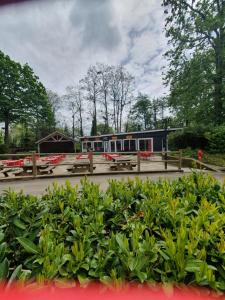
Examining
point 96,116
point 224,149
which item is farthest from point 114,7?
point 96,116

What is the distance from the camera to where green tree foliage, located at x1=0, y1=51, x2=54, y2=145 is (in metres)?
29.4

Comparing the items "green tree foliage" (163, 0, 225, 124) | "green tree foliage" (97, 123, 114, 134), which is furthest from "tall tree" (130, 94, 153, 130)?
"green tree foliage" (163, 0, 225, 124)

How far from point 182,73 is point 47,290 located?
1642 centimetres

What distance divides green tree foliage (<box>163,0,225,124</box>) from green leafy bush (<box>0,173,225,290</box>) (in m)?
13.9

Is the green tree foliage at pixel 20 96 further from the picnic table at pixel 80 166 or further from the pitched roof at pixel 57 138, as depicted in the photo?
the picnic table at pixel 80 166

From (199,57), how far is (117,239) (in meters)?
15.7

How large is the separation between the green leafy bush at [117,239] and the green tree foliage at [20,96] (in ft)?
97.9

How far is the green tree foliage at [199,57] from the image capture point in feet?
47.7

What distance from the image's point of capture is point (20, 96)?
30297 mm

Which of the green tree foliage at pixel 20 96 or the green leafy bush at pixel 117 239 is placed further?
the green tree foliage at pixel 20 96

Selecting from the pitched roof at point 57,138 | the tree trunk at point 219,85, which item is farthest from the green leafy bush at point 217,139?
the pitched roof at point 57,138

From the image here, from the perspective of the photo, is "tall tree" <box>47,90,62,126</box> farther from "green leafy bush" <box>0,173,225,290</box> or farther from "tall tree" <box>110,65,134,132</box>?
"green leafy bush" <box>0,173,225,290</box>

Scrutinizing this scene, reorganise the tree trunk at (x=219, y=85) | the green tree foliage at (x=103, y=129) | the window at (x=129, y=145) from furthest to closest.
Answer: the green tree foliage at (x=103, y=129) < the window at (x=129, y=145) < the tree trunk at (x=219, y=85)

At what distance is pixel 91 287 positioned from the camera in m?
→ 1.11
